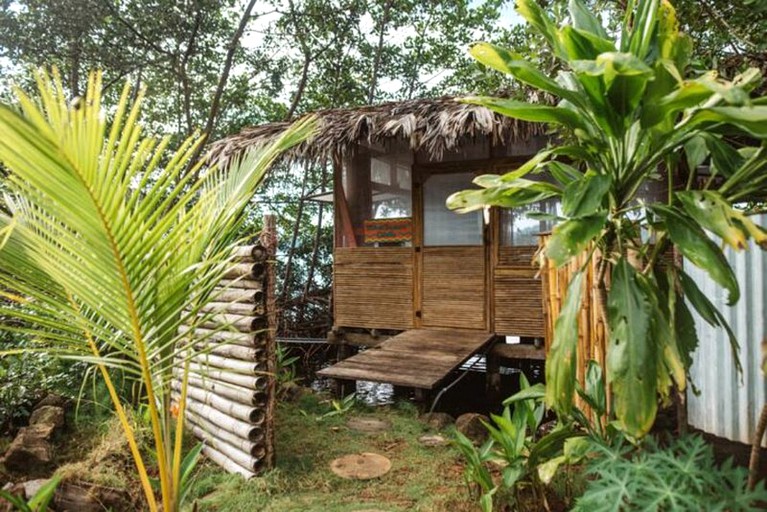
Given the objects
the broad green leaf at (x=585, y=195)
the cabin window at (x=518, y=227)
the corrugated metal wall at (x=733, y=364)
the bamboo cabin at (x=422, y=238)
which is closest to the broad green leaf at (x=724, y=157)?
the broad green leaf at (x=585, y=195)

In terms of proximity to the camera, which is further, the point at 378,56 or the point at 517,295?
the point at 378,56

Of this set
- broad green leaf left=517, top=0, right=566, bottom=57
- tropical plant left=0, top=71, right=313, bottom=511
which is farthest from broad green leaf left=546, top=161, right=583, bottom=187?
tropical plant left=0, top=71, right=313, bottom=511

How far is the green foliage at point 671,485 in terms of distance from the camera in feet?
4.42

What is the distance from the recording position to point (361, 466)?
3.13 meters

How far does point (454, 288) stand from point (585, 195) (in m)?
4.33

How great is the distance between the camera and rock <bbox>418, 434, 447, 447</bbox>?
3545mm

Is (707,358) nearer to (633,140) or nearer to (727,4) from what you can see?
(633,140)

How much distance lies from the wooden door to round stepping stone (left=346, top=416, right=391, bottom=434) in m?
1.96

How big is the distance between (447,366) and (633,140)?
3.11 metres

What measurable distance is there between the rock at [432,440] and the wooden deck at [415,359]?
0.40m

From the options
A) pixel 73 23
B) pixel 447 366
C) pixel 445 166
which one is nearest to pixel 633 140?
→ pixel 447 366

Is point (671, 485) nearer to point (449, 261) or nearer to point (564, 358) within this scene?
point (564, 358)

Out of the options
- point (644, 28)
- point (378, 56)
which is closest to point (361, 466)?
point (644, 28)

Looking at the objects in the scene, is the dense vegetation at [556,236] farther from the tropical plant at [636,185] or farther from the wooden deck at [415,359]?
the wooden deck at [415,359]
